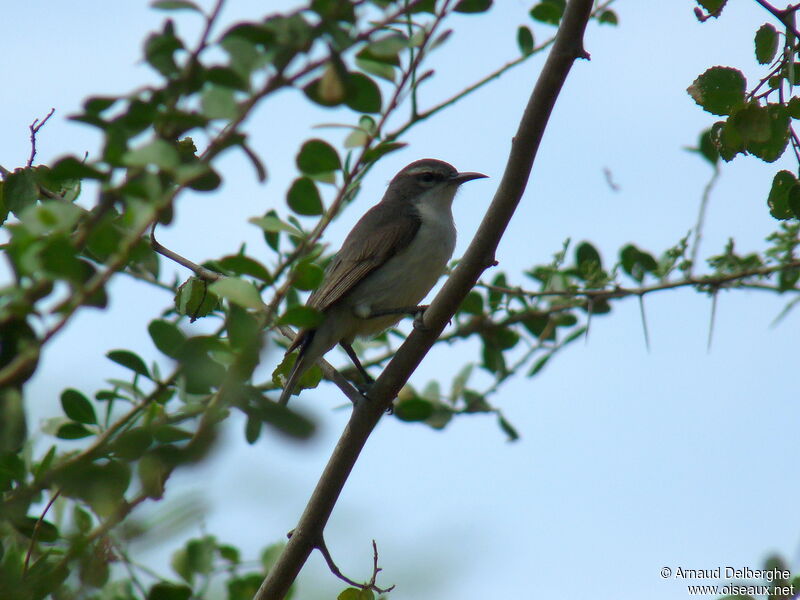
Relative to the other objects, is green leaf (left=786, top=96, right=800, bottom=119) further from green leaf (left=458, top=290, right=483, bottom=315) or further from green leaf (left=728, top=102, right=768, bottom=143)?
green leaf (left=458, top=290, right=483, bottom=315)

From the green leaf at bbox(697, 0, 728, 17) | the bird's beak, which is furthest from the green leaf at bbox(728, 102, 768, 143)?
the bird's beak

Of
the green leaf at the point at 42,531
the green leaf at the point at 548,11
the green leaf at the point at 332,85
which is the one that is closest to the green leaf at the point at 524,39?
the green leaf at the point at 548,11

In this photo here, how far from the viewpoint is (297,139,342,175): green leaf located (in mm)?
1818

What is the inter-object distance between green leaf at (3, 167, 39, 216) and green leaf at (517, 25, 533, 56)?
2.73 metres

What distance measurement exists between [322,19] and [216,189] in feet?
1.09

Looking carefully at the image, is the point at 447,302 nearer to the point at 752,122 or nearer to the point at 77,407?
the point at 752,122

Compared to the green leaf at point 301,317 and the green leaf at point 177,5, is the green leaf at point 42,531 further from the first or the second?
the green leaf at point 177,5

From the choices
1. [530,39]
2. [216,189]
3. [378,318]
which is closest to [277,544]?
[378,318]

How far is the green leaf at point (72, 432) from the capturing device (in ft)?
8.25

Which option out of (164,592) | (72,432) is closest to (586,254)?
(72,432)

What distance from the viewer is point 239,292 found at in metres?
1.63

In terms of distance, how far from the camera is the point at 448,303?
3369 mm

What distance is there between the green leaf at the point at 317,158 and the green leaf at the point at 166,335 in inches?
16.1

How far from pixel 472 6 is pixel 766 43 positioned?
3.62 feet
